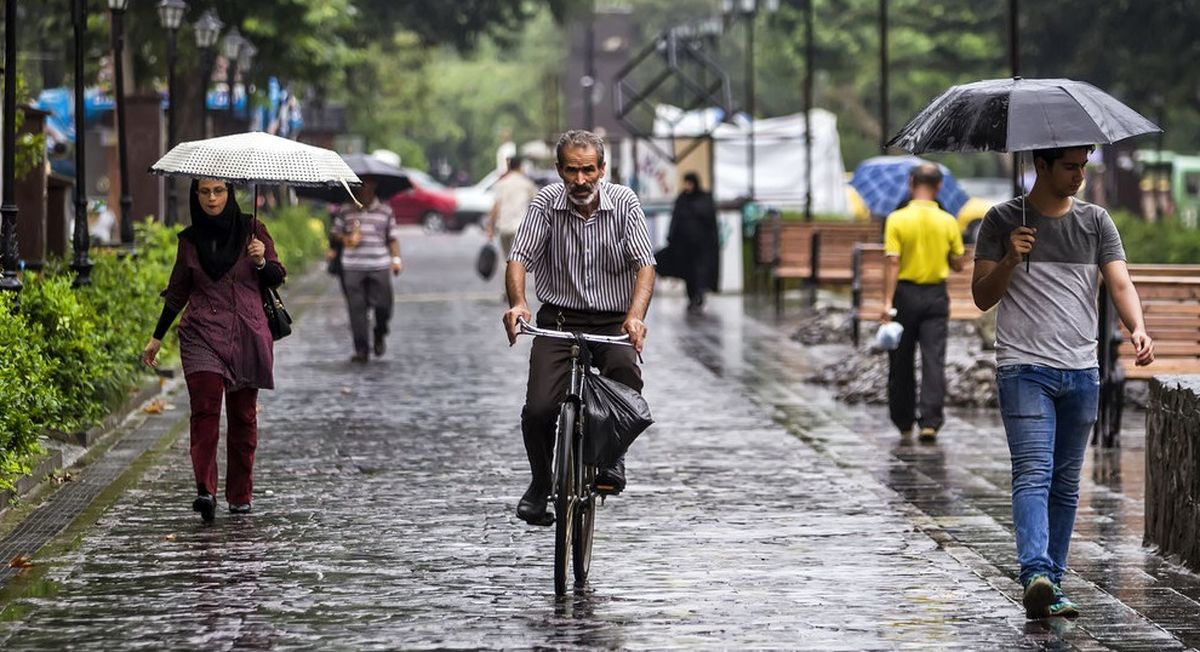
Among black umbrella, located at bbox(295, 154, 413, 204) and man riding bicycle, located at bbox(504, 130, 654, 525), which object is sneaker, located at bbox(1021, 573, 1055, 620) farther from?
black umbrella, located at bbox(295, 154, 413, 204)

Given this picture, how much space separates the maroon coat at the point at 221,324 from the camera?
9.96 m

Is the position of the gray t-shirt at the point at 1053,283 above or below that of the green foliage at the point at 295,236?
above

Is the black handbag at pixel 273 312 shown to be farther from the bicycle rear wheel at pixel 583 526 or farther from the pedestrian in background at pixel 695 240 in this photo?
the pedestrian in background at pixel 695 240

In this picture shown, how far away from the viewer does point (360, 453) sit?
1274cm

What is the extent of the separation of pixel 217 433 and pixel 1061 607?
13.0 feet

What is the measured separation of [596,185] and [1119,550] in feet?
8.96

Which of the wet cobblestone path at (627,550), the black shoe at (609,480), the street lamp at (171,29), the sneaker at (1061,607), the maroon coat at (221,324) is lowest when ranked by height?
the wet cobblestone path at (627,550)

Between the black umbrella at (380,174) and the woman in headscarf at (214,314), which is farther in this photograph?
the black umbrella at (380,174)

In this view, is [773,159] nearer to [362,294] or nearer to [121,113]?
[121,113]

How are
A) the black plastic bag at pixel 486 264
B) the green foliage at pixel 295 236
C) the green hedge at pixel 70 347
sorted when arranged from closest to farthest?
the green hedge at pixel 70 347 → the black plastic bag at pixel 486 264 → the green foliage at pixel 295 236

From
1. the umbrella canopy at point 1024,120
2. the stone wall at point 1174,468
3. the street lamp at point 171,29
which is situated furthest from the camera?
the street lamp at point 171,29

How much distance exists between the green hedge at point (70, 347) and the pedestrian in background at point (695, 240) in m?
9.39

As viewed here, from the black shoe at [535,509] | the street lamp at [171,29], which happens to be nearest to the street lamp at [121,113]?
the street lamp at [171,29]

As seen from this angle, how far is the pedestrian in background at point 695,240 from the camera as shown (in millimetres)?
25984
